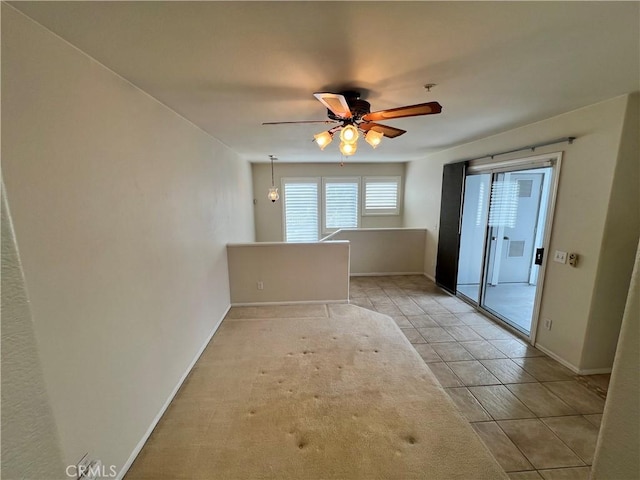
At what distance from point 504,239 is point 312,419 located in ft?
12.0

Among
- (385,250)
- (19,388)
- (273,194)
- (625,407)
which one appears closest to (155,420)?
(19,388)

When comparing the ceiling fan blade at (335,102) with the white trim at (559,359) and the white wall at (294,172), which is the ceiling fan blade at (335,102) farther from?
the white wall at (294,172)

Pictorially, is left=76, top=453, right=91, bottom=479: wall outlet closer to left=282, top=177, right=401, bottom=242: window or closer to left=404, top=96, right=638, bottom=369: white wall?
left=404, top=96, right=638, bottom=369: white wall

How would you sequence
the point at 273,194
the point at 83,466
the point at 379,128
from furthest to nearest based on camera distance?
the point at 273,194, the point at 379,128, the point at 83,466

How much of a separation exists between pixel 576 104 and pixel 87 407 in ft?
13.5

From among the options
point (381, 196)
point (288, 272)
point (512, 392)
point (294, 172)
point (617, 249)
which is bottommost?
point (512, 392)

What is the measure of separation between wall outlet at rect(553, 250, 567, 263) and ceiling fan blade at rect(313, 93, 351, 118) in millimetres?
2564

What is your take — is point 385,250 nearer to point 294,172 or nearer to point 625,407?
point 294,172

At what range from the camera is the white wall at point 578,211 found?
87.9 inches

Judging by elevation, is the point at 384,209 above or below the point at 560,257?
above

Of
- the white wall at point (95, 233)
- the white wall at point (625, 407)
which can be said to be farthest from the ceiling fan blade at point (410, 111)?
the white wall at point (95, 233)

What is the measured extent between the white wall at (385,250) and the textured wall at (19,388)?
5037 mm

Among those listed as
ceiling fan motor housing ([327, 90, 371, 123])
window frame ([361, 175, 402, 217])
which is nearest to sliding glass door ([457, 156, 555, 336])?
ceiling fan motor housing ([327, 90, 371, 123])

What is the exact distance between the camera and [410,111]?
172cm
